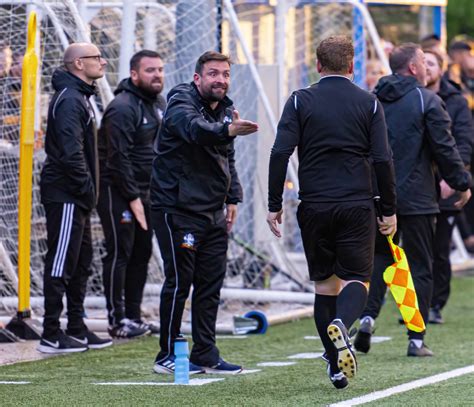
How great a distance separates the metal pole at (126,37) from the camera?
10.9 m

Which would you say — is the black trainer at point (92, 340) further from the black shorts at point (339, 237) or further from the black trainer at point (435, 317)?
the black trainer at point (435, 317)

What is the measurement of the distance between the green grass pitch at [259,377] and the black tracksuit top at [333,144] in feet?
3.36

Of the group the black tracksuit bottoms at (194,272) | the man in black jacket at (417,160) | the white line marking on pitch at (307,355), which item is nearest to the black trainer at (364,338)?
the man in black jacket at (417,160)

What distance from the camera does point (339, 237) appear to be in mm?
7270

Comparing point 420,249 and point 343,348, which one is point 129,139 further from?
point 343,348

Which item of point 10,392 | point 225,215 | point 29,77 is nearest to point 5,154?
point 29,77

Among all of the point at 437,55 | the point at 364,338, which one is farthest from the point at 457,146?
the point at 364,338

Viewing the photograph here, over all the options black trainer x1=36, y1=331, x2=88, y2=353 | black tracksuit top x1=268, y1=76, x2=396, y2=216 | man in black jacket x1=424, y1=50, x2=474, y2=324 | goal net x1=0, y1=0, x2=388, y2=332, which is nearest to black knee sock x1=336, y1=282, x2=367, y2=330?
black tracksuit top x1=268, y1=76, x2=396, y2=216

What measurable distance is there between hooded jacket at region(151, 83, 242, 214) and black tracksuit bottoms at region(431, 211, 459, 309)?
12.5ft

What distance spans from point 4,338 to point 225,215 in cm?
223

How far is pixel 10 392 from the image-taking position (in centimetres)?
724

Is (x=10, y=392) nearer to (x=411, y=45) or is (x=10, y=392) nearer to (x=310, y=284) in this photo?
(x=411, y=45)

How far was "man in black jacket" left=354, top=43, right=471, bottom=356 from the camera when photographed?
886 centimetres

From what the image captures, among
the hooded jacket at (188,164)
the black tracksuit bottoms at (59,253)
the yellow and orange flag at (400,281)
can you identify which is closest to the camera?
the yellow and orange flag at (400,281)
